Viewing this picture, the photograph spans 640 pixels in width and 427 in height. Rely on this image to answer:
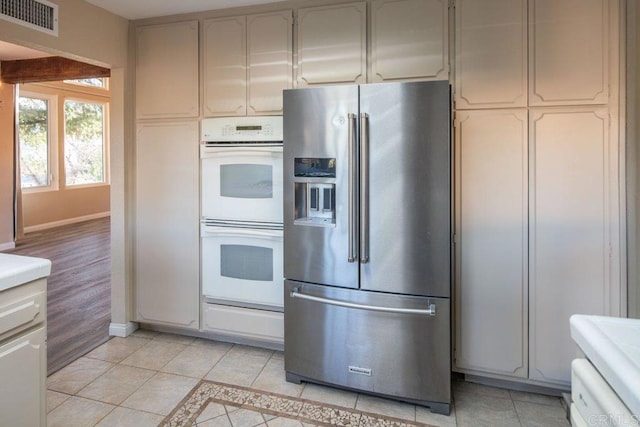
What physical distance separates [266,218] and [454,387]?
1664mm

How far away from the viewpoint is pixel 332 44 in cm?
255

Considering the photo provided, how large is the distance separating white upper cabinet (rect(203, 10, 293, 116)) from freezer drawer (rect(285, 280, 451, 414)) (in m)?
1.36

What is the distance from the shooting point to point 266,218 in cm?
269

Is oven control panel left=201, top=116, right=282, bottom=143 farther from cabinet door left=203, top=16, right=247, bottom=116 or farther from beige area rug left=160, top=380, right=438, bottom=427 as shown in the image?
beige area rug left=160, top=380, right=438, bottom=427

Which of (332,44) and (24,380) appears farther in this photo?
(332,44)

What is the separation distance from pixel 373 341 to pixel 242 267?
3.70 feet

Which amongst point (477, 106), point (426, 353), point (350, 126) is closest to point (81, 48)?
point (350, 126)

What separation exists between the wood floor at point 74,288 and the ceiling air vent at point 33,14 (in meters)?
2.21

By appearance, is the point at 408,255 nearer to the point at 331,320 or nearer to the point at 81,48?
the point at 331,320

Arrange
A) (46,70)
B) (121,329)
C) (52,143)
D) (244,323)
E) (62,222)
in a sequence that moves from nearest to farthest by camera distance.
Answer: (244,323), (121,329), (46,70), (52,143), (62,222)

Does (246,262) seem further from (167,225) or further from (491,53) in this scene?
(491,53)

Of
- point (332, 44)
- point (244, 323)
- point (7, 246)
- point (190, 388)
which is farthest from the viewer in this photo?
point (7, 246)

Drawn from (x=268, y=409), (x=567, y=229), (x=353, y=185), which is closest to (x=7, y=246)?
(x=268, y=409)

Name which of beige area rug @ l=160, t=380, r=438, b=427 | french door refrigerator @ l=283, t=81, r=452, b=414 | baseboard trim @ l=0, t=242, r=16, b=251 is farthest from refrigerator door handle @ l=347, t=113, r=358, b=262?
baseboard trim @ l=0, t=242, r=16, b=251
